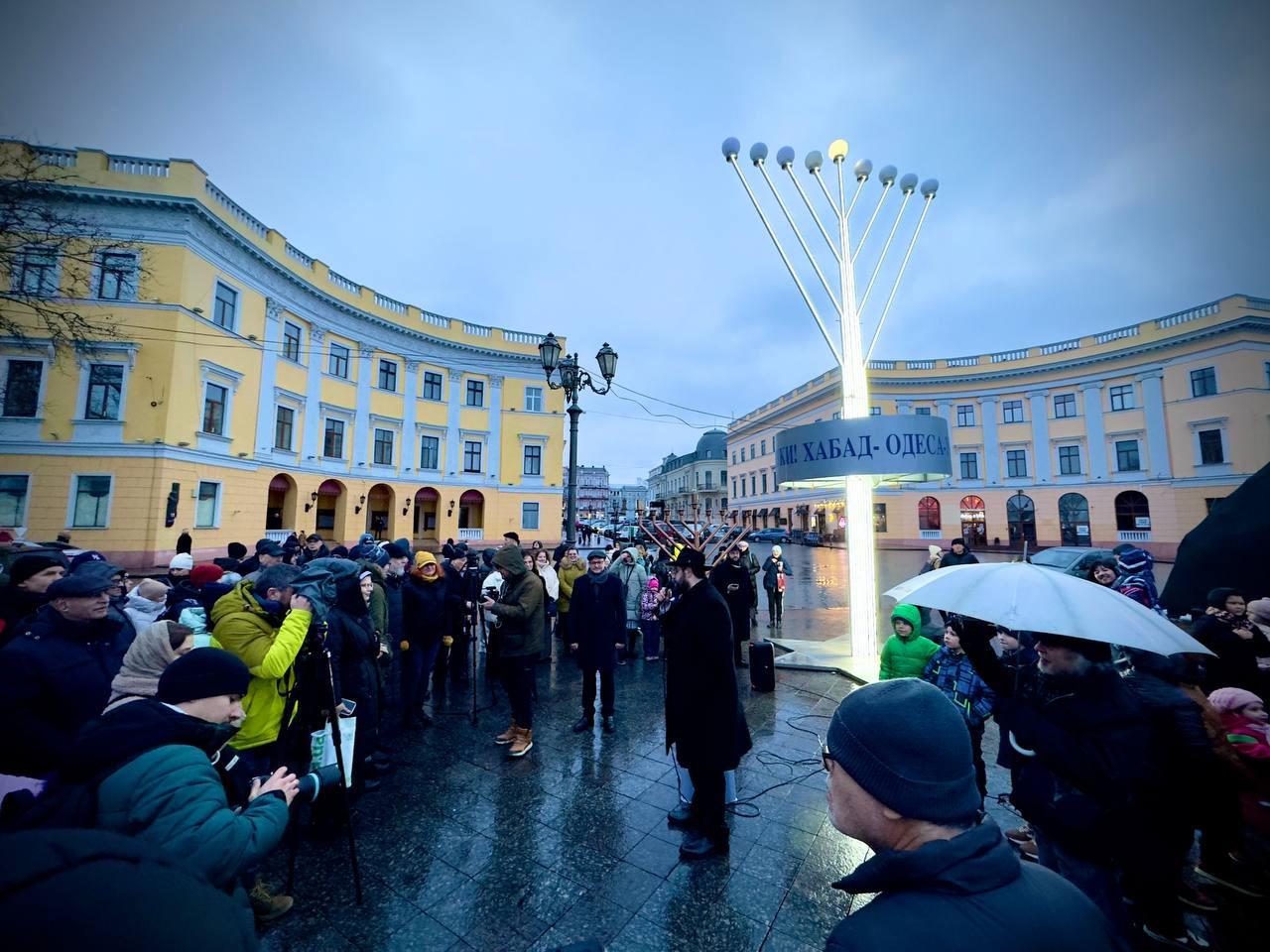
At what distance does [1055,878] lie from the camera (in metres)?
1.18

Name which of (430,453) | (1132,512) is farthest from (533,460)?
(1132,512)

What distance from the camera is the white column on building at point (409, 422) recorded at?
85.3 ft

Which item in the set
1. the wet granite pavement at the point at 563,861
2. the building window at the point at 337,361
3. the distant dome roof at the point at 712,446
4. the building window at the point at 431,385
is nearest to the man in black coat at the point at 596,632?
the wet granite pavement at the point at 563,861

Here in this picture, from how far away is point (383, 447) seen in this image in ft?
83.6

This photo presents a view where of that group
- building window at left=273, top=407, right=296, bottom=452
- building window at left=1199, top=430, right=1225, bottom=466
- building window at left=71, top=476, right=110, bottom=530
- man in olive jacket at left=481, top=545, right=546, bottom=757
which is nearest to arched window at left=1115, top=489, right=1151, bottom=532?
building window at left=1199, top=430, right=1225, bottom=466

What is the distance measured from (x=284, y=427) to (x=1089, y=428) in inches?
1794

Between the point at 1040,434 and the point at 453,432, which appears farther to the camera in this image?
the point at 1040,434

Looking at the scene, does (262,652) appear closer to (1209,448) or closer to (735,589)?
(735,589)

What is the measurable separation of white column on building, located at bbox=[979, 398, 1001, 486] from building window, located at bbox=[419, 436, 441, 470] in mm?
36581

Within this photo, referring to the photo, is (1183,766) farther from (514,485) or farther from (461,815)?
(514,485)

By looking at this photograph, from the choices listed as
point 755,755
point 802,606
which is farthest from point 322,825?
point 802,606

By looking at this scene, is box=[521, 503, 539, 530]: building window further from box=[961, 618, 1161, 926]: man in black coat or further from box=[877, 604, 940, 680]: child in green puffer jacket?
box=[961, 618, 1161, 926]: man in black coat

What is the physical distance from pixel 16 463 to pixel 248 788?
22.1 m

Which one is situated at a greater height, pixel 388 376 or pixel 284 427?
pixel 388 376
